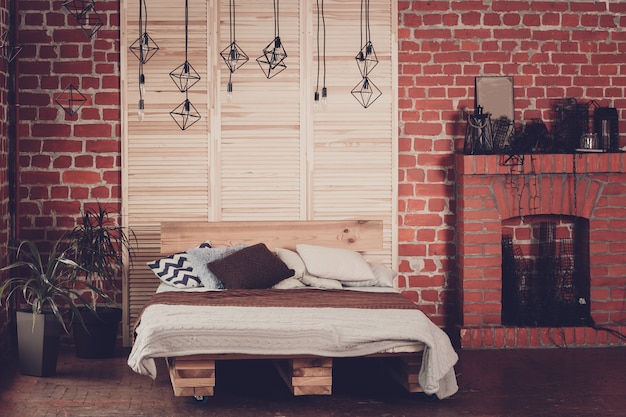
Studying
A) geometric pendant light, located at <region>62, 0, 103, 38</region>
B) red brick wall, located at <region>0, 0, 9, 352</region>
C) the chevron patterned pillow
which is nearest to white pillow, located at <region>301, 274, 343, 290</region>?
the chevron patterned pillow

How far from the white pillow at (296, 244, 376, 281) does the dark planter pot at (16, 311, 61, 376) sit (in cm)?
169

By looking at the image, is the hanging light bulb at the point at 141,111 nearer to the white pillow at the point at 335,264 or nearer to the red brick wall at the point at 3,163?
the red brick wall at the point at 3,163

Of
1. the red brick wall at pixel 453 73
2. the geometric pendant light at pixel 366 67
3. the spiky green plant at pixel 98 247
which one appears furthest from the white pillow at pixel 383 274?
the spiky green plant at pixel 98 247

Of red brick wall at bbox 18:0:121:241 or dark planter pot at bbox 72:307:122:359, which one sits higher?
red brick wall at bbox 18:0:121:241

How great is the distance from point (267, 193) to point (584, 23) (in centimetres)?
268

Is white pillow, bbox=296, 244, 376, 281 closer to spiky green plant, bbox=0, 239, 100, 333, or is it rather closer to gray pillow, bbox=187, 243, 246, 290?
gray pillow, bbox=187, 243, 246, 290

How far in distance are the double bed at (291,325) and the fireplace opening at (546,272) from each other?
104 centimetres

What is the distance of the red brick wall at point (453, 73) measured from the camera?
6.91 m

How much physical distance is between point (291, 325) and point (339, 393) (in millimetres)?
568

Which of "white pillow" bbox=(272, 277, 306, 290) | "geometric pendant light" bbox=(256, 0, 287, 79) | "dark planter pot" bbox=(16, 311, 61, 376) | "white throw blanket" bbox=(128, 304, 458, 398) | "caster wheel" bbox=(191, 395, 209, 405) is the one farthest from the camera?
"geometric pendant light" bbox=(256, 0, 287, 79)

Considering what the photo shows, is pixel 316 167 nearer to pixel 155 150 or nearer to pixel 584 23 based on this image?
pixel 155 150

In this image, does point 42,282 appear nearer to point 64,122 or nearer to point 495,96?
point 64,122

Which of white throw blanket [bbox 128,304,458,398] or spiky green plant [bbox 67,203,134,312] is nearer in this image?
white throw blanket [bbox 128,304,458,398]

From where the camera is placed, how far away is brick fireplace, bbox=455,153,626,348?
6.71 meters
